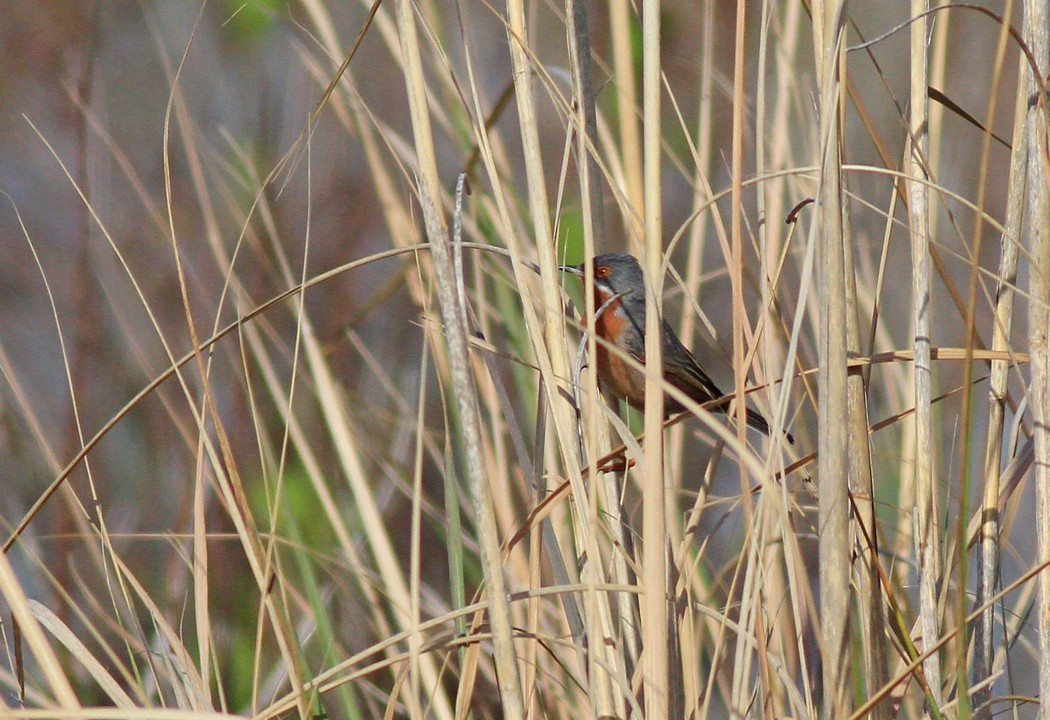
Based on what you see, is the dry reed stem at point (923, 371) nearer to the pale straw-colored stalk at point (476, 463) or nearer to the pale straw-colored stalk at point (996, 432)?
the pale straw-colored stalk at point (996, 432)

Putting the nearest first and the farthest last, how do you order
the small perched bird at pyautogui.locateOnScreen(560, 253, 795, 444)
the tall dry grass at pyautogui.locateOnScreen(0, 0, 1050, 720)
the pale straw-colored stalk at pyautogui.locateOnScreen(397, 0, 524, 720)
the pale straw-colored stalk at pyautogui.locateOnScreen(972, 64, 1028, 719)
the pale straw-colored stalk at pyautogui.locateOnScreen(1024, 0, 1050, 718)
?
the pale straw-colored stalk at pyautogui.locateOnScreen(397, 0, 524, 720), the tall dry grass at pyautogui.locateOnScreen(0, 0, 1050, 720), the pale straw-colored stalk at pyautogui.locateOnScreen(1024, 0, 1050, 718), the pale straw-colored stalk at pyautogui.locateOnScreen(972, 64, 1028, 719), the small perched bird at pyautogui.locateOnScreen(560, 253, 795, 444)

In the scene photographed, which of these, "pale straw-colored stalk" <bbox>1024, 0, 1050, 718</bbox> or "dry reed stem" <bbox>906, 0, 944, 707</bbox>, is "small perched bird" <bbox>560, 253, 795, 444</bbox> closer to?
"dry reed stem" <bbox>906, 0, 944, 707</bbox>

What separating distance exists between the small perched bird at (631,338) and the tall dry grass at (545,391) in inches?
6.5

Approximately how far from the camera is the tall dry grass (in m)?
1.34

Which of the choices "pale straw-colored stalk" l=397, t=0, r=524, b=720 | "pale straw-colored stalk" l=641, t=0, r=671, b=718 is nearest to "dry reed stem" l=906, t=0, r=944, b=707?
"pale straw-colored stalk" l=641, t=0, r=671, b=718

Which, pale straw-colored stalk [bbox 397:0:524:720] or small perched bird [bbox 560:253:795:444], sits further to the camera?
small perched bird [bbox 560:253:795:444]

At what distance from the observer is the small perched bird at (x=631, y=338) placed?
282 cm

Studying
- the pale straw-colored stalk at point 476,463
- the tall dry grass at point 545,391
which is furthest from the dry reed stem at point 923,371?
the pale straw-colored stalk at point 476,463

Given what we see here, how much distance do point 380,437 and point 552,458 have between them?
4.44 feet

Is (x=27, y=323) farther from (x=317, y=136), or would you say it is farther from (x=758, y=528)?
(x=758, y=528)

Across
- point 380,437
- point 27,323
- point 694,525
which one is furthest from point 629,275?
point 27,323

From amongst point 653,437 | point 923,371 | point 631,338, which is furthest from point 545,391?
point 631,338

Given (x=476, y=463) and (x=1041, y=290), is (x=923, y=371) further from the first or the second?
(x=476, y=463)

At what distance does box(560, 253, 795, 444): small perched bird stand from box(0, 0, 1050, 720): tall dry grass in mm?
164
